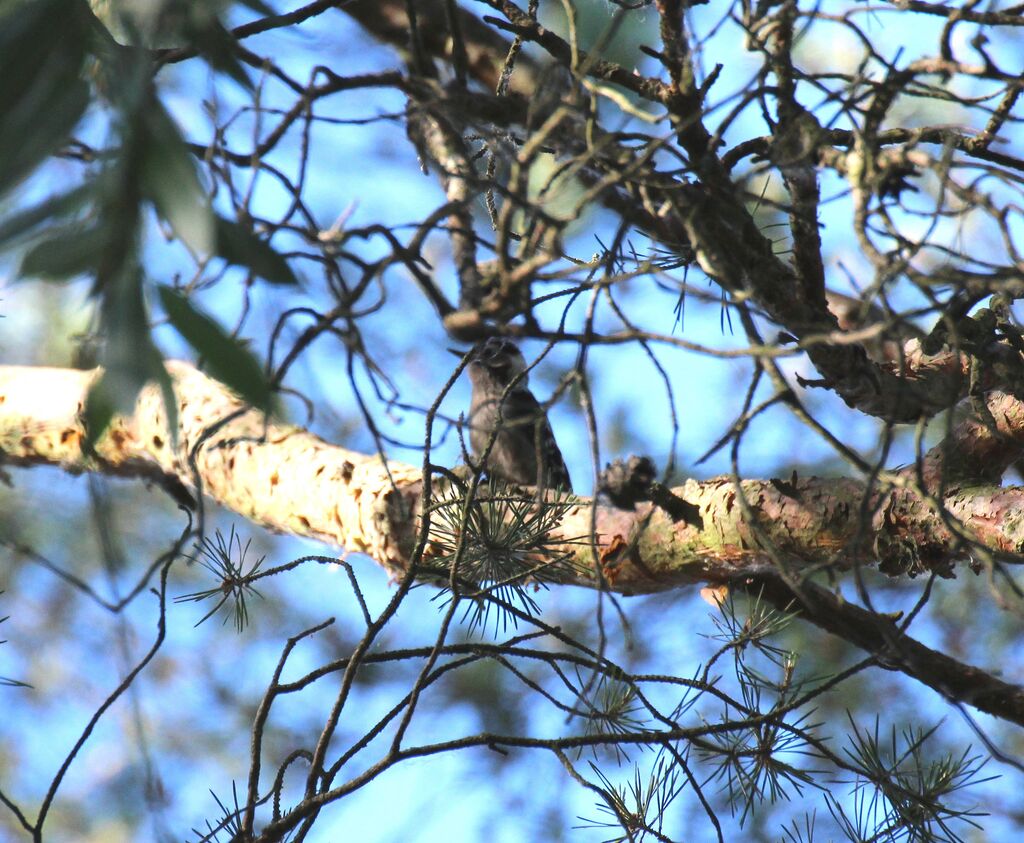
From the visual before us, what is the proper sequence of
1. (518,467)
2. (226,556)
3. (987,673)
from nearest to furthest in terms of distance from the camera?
(987,673)
(226,556)
(518,467)

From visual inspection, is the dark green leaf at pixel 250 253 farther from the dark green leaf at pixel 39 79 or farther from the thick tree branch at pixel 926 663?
the thick tree branch at pixel 926 663

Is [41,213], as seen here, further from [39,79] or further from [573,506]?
[573,506]

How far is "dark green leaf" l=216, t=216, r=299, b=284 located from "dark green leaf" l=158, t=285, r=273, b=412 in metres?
0.04

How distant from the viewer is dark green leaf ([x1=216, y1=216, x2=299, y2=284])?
24.6 inches

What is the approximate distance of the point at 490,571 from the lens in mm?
1250

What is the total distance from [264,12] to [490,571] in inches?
28.9

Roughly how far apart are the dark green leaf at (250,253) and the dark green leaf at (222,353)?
4 cm

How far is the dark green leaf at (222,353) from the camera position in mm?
639

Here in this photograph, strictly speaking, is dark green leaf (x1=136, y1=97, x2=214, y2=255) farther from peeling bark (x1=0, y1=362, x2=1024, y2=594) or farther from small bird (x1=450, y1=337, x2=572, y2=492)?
small bird (x1=450, y1=337, x2=572, y2=492)

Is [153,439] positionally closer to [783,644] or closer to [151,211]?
[151,211]

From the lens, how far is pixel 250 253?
626 mm

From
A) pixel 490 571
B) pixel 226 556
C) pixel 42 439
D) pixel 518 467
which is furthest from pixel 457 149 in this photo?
pixel 518 467

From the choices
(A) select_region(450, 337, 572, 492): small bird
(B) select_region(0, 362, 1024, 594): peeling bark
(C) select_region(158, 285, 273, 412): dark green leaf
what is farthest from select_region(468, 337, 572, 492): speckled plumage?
(C) select_region(158, 285, 273, 412): dark green leaf

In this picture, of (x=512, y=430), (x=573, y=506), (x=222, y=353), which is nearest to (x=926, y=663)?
(x=573, y=506)
